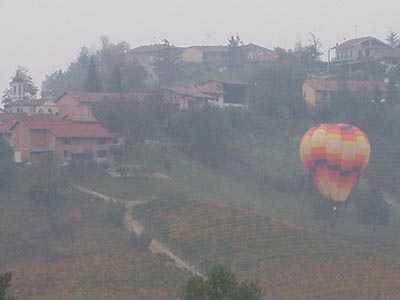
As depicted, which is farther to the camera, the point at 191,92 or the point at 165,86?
the point at 165,86

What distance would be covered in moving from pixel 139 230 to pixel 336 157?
12.1 metres

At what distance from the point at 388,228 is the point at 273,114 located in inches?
815

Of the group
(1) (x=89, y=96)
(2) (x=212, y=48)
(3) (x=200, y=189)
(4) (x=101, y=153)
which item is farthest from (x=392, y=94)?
(2) (x=212, y=48)

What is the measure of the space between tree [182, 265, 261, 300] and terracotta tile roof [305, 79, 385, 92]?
53040 millimetres

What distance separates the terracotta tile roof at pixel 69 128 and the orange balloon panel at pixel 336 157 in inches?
471

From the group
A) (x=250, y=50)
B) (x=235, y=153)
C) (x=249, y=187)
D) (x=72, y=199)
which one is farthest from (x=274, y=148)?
(x=250, y=50)

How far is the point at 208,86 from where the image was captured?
2739 inches

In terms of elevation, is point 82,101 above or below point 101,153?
above

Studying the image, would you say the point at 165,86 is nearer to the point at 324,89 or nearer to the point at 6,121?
the point at 324,89

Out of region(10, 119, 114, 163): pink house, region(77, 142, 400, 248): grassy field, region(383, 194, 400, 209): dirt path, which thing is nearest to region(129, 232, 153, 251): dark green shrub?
region(77, 142, 400, 248): grassy field

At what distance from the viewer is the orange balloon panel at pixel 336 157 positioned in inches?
1873

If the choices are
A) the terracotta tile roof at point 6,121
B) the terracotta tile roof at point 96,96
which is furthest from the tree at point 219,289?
the terracotta tile roof at point 96,96

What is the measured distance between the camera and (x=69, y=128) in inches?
2044

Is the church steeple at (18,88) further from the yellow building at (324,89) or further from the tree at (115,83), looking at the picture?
the yellow building at (324,89)
